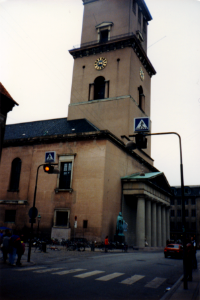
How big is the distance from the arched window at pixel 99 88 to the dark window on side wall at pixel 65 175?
1430 centimetres

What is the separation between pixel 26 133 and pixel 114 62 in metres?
17.5

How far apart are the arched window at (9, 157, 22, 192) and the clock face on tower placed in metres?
19.3

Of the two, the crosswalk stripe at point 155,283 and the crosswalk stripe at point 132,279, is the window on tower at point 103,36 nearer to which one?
the crosswalk stripe at point 132,279

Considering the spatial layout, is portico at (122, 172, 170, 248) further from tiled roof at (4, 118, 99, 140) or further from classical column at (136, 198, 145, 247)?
tiled roof at (4, 118, 99, 140)

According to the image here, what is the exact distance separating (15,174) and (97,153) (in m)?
12.7

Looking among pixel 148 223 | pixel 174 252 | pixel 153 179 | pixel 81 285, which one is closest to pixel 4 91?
pixel 81 285

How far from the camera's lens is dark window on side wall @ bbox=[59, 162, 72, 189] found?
118 feet

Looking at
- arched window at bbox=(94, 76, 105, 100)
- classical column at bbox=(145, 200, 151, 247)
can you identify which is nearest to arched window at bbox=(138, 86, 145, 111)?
arched window at bbox=(94, 76, 105, 100)

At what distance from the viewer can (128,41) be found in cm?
4556

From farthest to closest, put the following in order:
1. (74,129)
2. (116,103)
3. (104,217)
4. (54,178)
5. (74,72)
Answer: (74,72)
(116,103)
(74,129)
(54,178)
(104,217)

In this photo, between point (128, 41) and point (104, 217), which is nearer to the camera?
A: point (104, 217)

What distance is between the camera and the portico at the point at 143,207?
3700cm

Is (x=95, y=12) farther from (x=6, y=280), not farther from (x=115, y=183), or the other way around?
(x=6, y=280)

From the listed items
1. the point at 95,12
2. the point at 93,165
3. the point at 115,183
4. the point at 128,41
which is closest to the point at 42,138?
the point at 93,165
